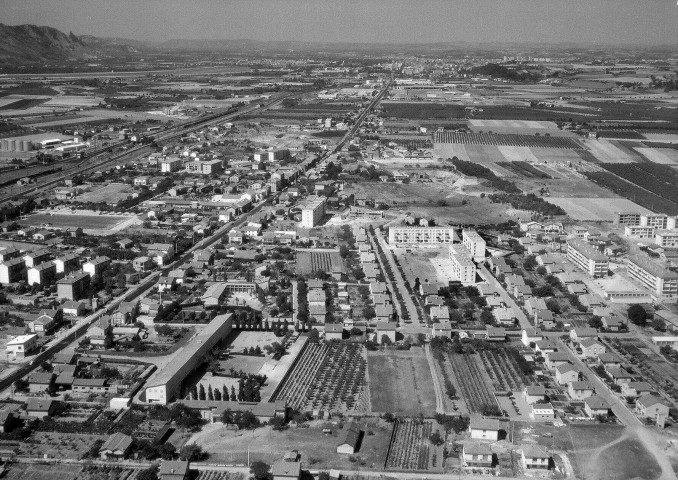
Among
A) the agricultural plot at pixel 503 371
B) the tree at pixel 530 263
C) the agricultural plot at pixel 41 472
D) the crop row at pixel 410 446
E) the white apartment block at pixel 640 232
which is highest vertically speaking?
the white apartment block at pixel 640 232

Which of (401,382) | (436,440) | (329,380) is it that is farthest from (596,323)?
(436,440)

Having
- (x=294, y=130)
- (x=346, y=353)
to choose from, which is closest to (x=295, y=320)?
(x=346, y=353)

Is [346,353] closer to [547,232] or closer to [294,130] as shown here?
[547,232]

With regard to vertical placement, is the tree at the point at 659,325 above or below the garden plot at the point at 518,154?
below

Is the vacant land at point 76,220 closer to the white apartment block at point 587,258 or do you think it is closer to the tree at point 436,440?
the white apartment block at point 587,258

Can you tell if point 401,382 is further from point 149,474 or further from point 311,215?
point 311,215

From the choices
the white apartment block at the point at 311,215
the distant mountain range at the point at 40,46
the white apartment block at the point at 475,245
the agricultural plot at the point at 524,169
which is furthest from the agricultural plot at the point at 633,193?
the distant mountain range at the point at 40,46
